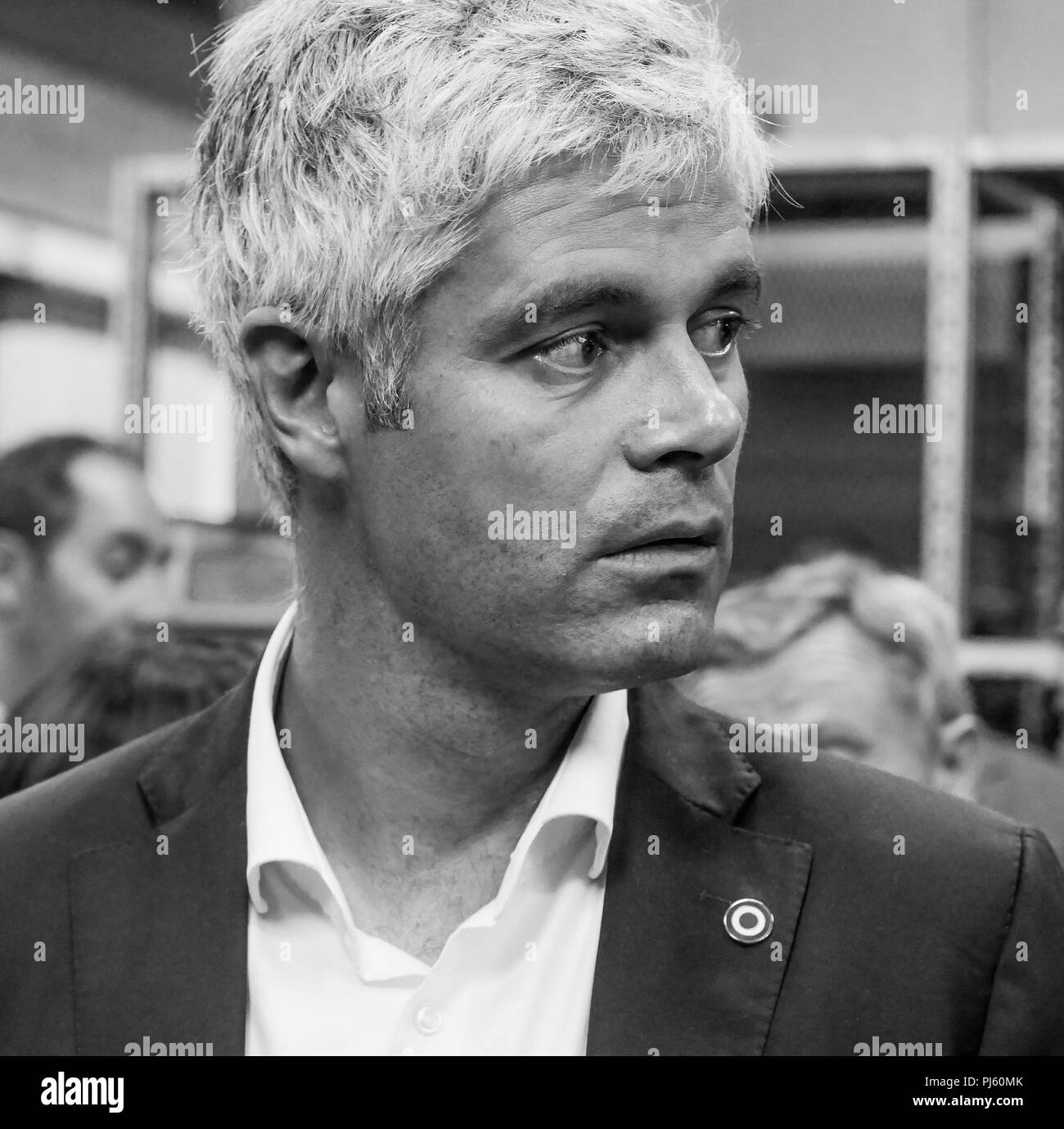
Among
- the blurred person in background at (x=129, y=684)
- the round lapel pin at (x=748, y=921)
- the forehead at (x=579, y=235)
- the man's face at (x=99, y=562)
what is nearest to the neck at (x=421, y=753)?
the round lapel pin at (x=748, y=921)

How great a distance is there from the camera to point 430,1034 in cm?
126

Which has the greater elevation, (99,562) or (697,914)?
(99,562)

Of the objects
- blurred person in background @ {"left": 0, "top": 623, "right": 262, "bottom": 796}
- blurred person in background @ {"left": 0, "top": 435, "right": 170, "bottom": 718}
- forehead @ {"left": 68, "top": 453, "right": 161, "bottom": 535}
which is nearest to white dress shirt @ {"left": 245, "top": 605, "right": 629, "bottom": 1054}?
blurred person in background @ {"left": 0, "top": 623, "right": 262, "bottom": 796}

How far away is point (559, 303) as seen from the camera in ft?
3.99

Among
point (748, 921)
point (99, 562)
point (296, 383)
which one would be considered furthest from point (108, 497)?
point (748, 921)

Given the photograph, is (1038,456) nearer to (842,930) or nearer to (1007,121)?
(1007,121)

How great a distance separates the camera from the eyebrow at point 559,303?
121cm

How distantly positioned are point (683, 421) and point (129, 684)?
133 centimetres

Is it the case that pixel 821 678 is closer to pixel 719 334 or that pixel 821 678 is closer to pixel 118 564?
pixel 719 334

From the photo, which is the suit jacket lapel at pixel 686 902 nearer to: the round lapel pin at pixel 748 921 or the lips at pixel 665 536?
the round lapel pin at pixel 748 921

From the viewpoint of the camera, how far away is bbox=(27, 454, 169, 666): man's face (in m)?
2.26

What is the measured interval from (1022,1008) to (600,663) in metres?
0.50

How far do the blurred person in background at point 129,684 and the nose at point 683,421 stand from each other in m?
1.11

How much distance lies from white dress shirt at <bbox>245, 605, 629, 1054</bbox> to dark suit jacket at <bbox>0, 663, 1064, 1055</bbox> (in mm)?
28
